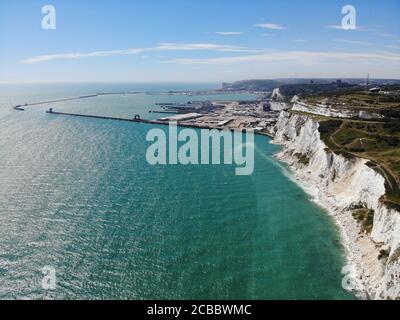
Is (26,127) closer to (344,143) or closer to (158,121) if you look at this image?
(158,121)

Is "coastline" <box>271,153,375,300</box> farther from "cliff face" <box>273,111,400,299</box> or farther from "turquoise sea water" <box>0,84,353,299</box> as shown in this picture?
"turquoise sea water" <box>0,84,353,299</box>

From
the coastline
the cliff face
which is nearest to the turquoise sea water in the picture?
the coastline

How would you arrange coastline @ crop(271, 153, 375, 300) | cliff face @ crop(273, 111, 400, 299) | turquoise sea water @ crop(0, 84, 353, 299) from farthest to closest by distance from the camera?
coastline @ crop(271, 153, 375, 300) → cliff face @ crop(273, 111, 400, 299) → turquoise sea water @ crop(0, 84, 353, 299)

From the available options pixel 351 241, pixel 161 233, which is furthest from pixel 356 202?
pixel 161 233

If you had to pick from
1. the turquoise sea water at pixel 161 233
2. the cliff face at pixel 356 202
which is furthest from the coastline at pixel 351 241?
the turquoise sea water at pixel 161 233

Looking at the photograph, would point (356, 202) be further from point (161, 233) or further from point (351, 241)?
point (161, 233)
